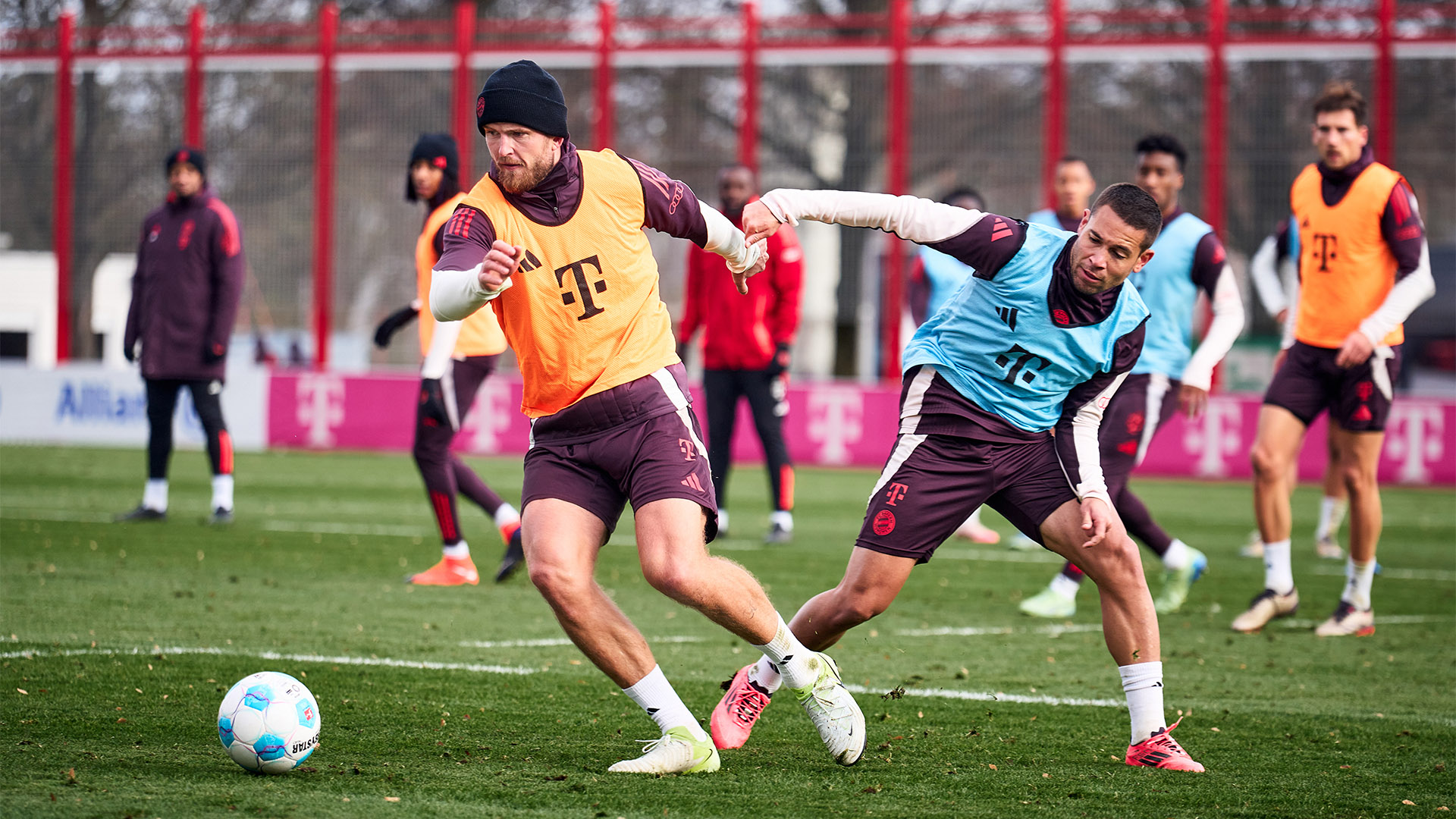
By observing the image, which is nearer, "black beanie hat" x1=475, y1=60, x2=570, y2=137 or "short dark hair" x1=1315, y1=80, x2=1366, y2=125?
"black beanie hat" x1=475, y1=60, x2=570, y2=137

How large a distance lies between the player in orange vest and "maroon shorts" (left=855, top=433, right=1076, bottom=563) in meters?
3.58

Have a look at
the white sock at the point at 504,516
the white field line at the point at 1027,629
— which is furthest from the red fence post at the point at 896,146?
the white field line at the point at 1027,629

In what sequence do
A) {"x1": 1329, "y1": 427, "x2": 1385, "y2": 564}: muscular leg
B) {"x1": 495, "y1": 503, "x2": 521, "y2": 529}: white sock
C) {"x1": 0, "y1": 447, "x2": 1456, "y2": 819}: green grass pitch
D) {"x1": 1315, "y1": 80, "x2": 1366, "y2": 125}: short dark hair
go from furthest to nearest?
{"x1": 495, "y1": 503, "x2": 521, "y2": 529}: white sock, {"x1": 1329, "y1": 427, "x2": 1385, "y2": 564}: muscular leg, {"x1": 1315, "y1": 80, "x2": 1366, "y2": 125}: short dark hair, {"x1": 0, "y1": 447, "x2": 1456, "y2": 819}: green grass pitch

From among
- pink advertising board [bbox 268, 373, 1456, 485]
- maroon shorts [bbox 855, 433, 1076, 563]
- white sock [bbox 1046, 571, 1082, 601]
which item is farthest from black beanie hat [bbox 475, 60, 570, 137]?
pink advertising board [bbox 268, 373, 1456, 485]

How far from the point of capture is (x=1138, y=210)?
460cm

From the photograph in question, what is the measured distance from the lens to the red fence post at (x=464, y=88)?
70.8 ft

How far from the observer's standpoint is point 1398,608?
8328 mm

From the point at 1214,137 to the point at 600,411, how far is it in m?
16.9

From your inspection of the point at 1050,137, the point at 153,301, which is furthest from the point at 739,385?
the point at 1050,137

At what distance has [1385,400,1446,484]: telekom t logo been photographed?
16641 millimetres

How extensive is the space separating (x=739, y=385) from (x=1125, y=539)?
6.26 metres

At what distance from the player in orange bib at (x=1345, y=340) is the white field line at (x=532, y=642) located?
2.76m

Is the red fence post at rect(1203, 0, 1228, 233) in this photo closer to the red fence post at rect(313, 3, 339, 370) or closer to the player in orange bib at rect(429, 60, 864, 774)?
the red fence post at rect(313, 3, 339, 370)

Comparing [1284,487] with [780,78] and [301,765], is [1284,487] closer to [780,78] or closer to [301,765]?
[301,765]
